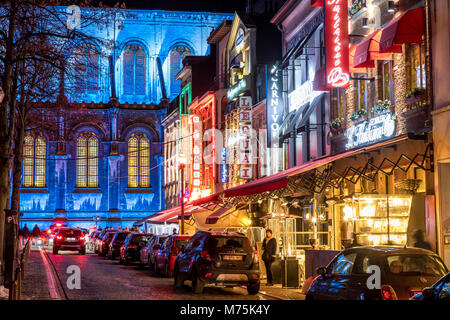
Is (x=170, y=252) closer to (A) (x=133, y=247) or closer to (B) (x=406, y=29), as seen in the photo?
(A) (x=133, y=247)

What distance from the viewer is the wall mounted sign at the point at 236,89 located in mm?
38969

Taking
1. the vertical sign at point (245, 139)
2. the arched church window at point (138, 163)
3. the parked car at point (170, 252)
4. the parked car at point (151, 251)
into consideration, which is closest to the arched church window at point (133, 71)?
the arched church window at point (138, 163)

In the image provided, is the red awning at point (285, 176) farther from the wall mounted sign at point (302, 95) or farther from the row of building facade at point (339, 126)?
the wall mounted sign at point (302, 95)

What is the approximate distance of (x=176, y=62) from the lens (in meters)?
73.5

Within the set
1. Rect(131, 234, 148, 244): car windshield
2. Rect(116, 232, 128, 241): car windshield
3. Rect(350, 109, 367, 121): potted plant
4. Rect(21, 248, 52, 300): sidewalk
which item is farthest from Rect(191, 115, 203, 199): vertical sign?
Rect(350, 109, 367, 121): potted plant

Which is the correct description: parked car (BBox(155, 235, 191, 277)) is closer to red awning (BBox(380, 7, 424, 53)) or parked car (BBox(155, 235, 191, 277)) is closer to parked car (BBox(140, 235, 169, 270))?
parked car (BBox(140, 235, 169, 270))

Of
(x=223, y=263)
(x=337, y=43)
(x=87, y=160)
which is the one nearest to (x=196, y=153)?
(x=87, y=160)

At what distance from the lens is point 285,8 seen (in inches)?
1268

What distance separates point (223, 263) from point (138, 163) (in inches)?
2084

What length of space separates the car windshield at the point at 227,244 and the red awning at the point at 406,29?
6.13m

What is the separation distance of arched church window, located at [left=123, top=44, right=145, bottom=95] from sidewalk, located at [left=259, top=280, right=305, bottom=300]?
51.5 meters

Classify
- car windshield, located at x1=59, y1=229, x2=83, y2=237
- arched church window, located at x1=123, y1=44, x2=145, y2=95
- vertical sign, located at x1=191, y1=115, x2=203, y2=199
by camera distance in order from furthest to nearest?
arched church window, located at x1=123, y1=44, x2=145, y2=95 → vertical sign, located at x1=191, y1=115, x2=203, y2=199 → car windshield, located at x1=59, y1=229, x2=83, y2=237

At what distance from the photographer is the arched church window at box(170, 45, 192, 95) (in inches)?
2871
